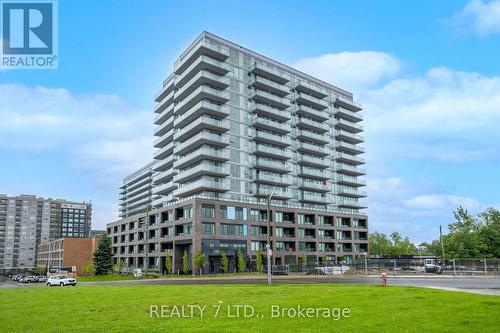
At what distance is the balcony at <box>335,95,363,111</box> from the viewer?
124 m

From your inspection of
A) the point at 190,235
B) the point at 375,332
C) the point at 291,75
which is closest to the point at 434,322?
the point at 375,332

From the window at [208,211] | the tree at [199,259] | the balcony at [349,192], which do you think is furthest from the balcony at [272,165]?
the tree at [199,259]

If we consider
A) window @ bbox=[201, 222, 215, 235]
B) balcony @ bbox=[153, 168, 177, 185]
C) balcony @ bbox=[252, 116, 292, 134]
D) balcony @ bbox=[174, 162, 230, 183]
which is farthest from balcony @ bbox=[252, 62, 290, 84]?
window @ bbox=[201, 222, 215, 235]

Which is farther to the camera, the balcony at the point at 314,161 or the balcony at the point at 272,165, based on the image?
the balcony at the point at 314,161

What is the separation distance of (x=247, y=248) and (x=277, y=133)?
29677 millimetres

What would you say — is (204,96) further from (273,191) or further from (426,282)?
(426,282)

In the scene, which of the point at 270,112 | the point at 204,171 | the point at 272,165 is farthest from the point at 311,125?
the point at 204,171

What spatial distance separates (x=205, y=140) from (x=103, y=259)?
93.4 ft

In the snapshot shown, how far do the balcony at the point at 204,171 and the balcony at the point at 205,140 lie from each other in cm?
431

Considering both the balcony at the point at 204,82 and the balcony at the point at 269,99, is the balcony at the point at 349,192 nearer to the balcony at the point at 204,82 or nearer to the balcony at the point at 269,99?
the balcony at the point at 269,99

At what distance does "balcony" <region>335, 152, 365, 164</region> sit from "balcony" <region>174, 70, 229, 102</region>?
1670 inches

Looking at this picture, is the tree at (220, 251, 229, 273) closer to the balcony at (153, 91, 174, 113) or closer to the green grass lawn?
the balcony at (153, 91, 174, 113)

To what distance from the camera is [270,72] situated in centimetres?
10231

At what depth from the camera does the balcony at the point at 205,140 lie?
285 feet
